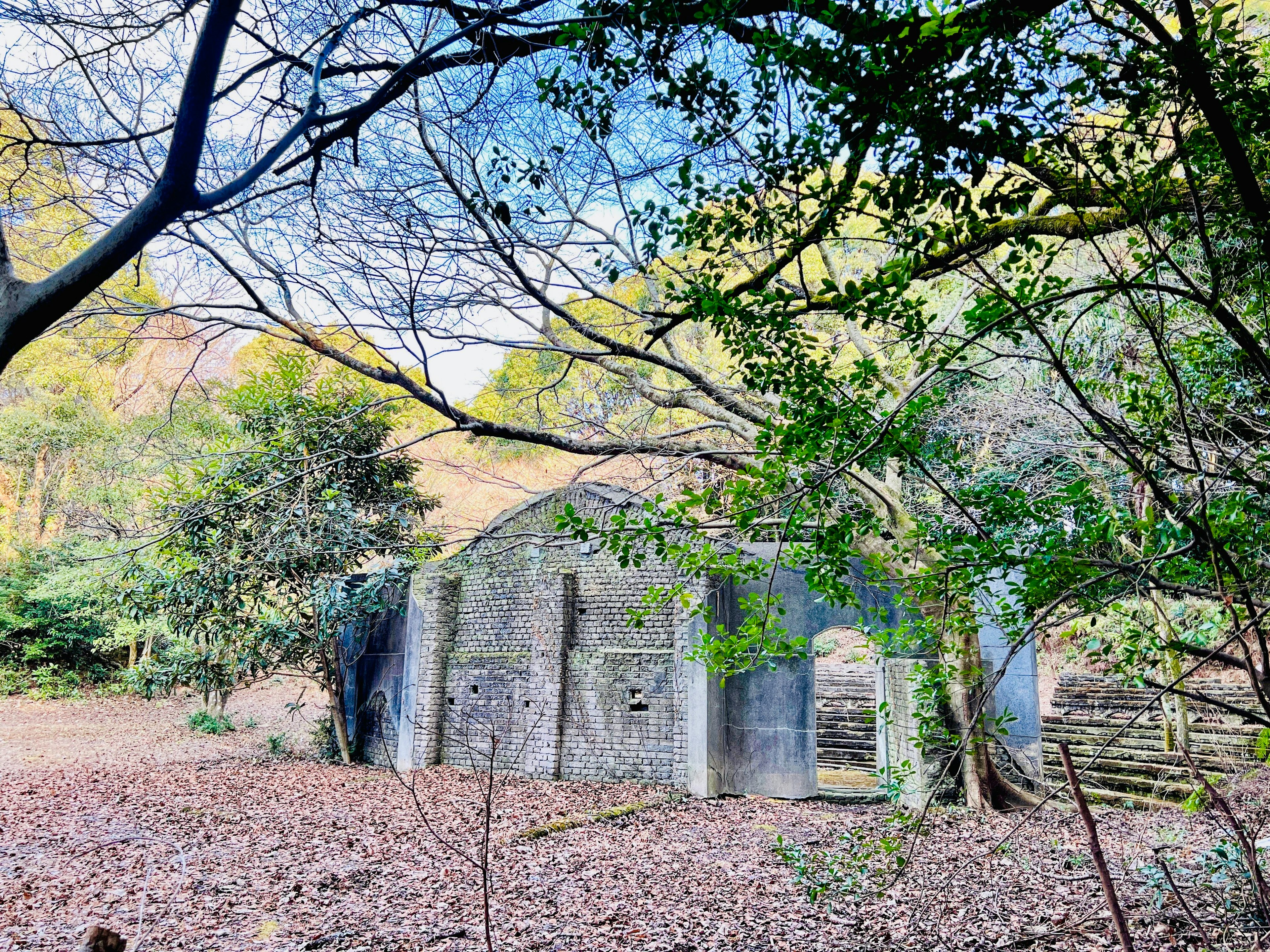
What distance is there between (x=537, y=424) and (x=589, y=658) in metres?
4.58

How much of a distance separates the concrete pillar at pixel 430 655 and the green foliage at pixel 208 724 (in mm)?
6662

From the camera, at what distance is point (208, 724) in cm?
1680

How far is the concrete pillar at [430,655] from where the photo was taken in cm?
1246

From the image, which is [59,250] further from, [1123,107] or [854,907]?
[854,907]

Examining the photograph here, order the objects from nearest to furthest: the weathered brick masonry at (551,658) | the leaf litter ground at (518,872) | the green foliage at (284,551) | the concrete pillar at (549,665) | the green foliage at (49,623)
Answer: the leaf litter ground at (518,872), the weathered brick masonry at (551,658), the concrete pillar at (549,665), the green foliage at (284,551), the green foliage at (49,623)

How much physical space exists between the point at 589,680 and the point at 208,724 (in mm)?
10419

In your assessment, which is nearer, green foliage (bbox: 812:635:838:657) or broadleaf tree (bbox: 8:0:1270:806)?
broadleaf tree (bbox: 8:0:1270:806)

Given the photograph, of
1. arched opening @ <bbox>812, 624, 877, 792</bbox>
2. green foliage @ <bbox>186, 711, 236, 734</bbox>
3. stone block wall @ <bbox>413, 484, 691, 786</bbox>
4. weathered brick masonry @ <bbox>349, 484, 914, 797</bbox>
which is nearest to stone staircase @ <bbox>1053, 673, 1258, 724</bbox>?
arched opening @ <bbox>812, 624, 877, 792</bbox>

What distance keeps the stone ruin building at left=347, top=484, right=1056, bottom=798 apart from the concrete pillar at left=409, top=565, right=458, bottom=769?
26 mm

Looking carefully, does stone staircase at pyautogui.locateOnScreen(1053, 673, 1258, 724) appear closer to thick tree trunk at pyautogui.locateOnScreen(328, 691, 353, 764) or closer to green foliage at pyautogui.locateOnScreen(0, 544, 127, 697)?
thick tree trunk at pyautogui.locateOnScreen(328, 691, 353, 764)

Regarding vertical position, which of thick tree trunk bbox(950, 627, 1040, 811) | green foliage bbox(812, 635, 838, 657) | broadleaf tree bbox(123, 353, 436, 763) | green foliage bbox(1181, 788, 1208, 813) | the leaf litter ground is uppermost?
broadleaf tree bbox(123, 353, 436, 763)

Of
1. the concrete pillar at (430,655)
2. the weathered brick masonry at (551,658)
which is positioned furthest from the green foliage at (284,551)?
the weathered brick masonry at (551,658)

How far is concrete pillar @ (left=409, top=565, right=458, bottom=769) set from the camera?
12461 millimetres

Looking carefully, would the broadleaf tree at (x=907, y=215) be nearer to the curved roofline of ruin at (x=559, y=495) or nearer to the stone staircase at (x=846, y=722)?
the curved roofline of ruin at (x=559, y=495)
